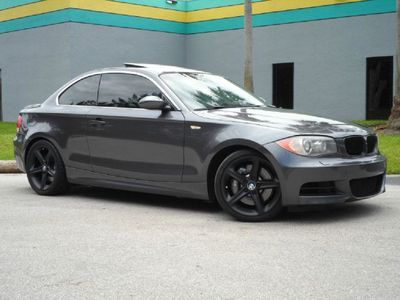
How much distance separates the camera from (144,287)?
3.90 metres

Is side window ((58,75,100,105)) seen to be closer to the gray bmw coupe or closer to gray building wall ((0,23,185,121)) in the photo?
Result: the gray bmw coupe

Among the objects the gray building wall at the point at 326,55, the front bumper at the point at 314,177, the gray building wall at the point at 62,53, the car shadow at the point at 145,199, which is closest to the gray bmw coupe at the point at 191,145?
the front bumper at the point at 314,177

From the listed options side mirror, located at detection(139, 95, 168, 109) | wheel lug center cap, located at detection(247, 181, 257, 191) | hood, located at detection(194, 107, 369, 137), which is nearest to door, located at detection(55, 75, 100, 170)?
side mirror, located at detection(139, 95, 168, 109)

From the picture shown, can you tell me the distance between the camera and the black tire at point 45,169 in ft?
24.6

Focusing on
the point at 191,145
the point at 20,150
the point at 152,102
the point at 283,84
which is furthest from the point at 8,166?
the point at 283,84

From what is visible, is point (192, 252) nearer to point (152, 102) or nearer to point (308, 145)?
point (308, 145)

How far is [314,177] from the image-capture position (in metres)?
5.56

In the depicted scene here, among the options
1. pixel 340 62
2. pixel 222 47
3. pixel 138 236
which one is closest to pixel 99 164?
pixel 138 236

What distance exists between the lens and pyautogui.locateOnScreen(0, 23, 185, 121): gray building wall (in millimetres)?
22234

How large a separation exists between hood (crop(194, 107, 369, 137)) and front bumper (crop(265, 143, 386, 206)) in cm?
28

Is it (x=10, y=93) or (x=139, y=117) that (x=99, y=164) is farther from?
(x=10, y=93)

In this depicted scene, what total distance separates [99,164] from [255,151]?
2072mm

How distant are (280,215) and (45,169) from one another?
3.13 meters

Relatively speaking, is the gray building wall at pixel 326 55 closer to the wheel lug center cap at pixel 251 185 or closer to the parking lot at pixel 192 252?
the parking lot at pixel 192 252
